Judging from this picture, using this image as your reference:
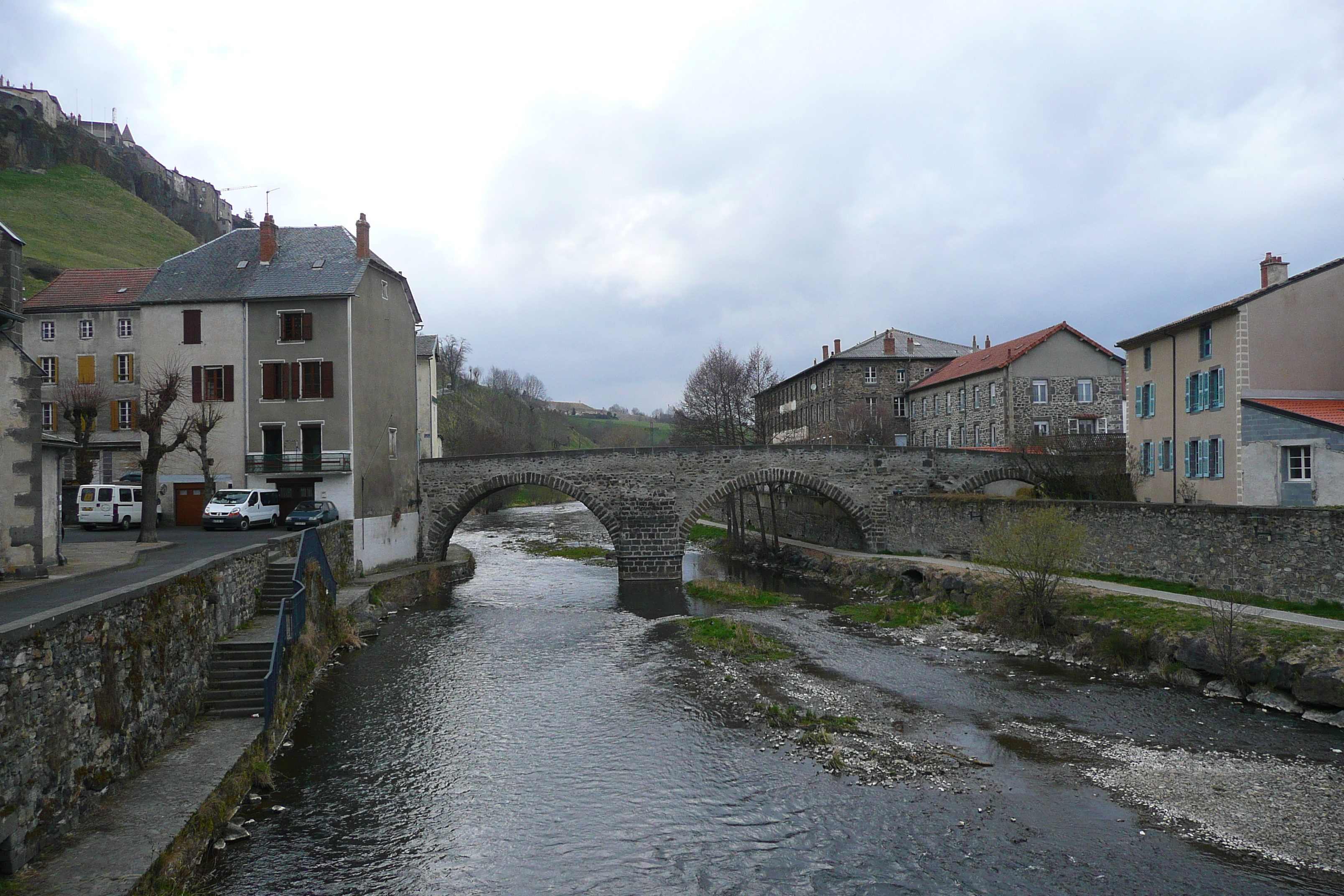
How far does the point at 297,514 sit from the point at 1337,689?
24.1 m

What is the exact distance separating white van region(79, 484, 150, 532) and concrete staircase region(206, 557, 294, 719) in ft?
45.1

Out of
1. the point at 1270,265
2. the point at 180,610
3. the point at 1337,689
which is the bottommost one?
the point at 1337,689

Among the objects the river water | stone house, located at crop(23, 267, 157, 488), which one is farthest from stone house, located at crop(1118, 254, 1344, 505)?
stone house, located at crop(23, 267, 157, 488)

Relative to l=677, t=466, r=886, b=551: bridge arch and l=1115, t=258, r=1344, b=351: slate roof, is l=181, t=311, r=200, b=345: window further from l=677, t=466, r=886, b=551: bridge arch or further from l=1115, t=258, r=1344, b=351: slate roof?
l=1115, t=258, r=1344, b=351: slate roof

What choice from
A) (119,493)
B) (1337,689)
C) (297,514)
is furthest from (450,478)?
(1337,689)

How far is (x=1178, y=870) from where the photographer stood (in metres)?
8.34

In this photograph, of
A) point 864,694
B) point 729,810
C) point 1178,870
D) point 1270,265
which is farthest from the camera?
point 1270,265

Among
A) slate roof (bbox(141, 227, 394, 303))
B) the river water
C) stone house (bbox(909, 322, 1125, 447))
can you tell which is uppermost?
slate roof (bbox(141, 227, 394, 303))

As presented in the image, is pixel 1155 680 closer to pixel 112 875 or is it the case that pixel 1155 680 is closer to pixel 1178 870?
pixel 1178 870

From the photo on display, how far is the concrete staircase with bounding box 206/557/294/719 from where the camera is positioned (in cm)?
1149

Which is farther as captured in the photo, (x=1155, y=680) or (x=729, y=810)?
(x=1155, y=680)

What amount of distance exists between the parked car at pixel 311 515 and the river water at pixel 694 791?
712 cm

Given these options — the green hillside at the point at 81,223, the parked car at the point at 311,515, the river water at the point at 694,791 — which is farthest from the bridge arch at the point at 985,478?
the green hillside at the point at 81,223

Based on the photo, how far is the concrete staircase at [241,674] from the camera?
1149 centimetres
